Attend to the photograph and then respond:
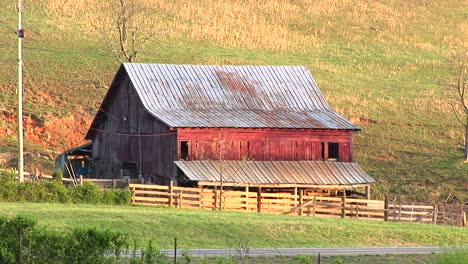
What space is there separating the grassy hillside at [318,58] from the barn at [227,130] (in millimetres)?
7864

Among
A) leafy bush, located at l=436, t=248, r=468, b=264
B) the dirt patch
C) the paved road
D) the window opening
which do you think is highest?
the dirt patch

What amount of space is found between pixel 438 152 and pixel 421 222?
22.4m

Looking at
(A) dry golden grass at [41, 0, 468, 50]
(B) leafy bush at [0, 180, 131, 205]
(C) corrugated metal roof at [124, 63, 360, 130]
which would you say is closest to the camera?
(B) leafy bush at [0, 180, 131, 205]

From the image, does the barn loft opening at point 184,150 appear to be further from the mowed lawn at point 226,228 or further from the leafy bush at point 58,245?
the leafy bush at point 58,245

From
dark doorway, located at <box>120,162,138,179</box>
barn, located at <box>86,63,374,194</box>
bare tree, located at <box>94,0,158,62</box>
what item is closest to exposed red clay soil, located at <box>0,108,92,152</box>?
barn, located at <box>86,63,374,194</box>

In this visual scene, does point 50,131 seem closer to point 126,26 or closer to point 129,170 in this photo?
point 129,170

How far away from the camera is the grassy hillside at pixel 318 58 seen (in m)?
71.6

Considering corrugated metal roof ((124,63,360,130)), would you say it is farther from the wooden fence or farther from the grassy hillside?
the grassy hillside

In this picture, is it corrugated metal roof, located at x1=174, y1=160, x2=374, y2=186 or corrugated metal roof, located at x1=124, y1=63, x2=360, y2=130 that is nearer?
corrugated metal roof, located at x1=174, y1=160, x2=374, y2=186

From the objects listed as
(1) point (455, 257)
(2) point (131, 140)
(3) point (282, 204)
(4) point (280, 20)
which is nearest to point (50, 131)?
(2) point (131, 140)

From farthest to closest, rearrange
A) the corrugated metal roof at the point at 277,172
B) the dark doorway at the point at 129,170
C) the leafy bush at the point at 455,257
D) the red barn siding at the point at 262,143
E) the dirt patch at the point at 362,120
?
the dirt patch at the point at 362,120 → the dark doorway at the point at 129,170 → the red barn siding at the point at 262,143 → the corrugated metal roof at the point at 277,172 → the leafy bush at the point at 455,257

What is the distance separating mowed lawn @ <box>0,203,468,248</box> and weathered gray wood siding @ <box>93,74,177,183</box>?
1207 centimetres

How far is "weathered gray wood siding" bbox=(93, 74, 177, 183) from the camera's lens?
56.8 m

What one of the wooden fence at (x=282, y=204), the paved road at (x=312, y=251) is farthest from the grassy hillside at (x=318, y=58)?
the paved road at (x=312, y=251)
